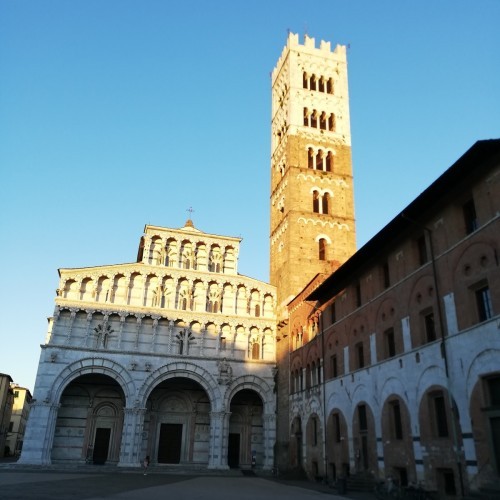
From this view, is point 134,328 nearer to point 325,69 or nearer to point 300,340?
point 300,340

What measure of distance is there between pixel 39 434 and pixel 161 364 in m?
9.56

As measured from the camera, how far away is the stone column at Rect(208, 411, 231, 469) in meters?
36.2

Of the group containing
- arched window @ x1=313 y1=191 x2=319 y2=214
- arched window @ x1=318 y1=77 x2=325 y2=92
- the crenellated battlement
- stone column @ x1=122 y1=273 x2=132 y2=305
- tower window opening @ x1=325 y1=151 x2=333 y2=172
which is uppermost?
the crenellated battlement

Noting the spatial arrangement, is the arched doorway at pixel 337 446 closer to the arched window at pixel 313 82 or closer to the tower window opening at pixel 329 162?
the tower window opening at pixel 329 162

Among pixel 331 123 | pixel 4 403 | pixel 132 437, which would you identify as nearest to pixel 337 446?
pixel 132 437

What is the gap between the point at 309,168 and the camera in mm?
45906

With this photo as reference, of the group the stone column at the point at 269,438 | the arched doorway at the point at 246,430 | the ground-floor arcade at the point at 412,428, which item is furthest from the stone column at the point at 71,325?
the ground-floor arcade at the point at 412,428

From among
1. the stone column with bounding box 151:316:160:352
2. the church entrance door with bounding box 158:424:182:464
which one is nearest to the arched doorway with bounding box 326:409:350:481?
the church entrance door with bounding box 158:424:182:464

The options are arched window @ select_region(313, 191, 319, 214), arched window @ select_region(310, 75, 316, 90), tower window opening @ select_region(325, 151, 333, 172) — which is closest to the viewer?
arched window @ select_region(313, 191, 319, 214)

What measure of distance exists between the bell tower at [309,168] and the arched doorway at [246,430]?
8169 mm

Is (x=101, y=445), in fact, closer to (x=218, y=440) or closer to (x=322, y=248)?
(x=218, y=440)

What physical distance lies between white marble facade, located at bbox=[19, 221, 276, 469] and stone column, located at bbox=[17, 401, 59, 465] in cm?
11

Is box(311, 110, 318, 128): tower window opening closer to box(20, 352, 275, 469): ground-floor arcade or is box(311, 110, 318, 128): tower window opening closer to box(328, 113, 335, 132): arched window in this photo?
box(328, 113, 335, 132): arched window

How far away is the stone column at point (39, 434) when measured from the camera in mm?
33125
